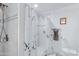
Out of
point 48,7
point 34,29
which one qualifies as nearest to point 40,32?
point 34,29

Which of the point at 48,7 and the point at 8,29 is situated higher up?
the point at 48,7

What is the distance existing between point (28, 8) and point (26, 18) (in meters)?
0.12

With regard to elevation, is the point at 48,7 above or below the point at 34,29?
above

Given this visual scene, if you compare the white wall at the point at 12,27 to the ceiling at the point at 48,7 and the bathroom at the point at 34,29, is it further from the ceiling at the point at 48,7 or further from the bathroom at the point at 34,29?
the ceiling at the point at 48,7

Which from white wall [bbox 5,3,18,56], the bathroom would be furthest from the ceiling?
white wall [bbox 5,3,18,56]

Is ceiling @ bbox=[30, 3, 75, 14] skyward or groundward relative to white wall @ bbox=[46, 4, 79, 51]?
skyward

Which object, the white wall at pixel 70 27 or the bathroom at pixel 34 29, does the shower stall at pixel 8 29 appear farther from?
the white wall at pixel 70 27

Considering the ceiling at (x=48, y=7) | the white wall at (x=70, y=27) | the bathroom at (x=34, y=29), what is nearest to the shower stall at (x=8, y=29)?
the bathroom at (x=34, y=29)

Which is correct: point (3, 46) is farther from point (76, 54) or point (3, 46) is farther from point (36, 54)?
point (76, 54)

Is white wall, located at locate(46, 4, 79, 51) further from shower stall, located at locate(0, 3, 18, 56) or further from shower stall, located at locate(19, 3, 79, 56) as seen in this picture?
shower stall, located at locate(0, 3, 18, 56)

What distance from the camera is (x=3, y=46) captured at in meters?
1.26

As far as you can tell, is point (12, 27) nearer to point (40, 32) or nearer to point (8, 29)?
point (8, 29)

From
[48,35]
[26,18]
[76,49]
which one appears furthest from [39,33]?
[76,49]

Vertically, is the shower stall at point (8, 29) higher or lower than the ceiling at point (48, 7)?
lower
